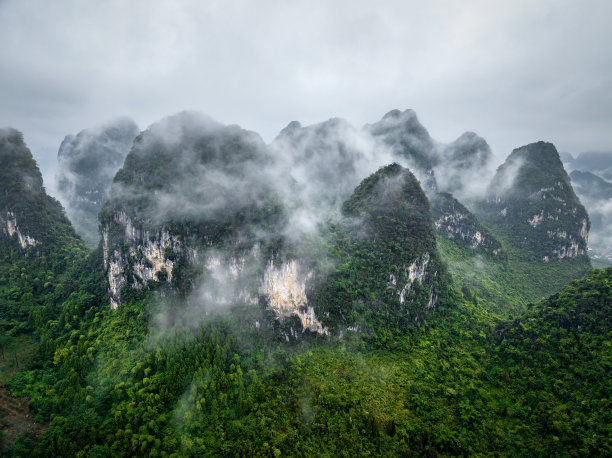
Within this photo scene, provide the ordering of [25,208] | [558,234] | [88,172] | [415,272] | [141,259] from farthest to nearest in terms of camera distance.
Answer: [88,172], [558,234], [25,208], [141,259], [415,272]

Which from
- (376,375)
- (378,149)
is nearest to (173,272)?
(376,375)

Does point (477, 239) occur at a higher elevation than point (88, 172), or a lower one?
lower

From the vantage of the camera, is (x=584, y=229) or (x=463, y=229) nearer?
(x=463, y=229)

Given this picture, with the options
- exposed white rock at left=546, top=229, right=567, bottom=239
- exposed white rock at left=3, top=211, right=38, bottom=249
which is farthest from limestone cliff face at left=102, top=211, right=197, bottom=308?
exposed white rock at left=546, top=229, right=567, bottom=239

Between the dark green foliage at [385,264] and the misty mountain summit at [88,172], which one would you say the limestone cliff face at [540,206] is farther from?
the misty mountain summit at [88,172]

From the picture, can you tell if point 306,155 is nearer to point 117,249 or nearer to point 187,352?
point 117,249

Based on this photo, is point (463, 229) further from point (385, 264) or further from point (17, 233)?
point (17, 233)

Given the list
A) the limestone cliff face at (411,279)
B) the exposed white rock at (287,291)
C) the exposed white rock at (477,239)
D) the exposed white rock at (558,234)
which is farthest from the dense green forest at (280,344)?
the exposed white rock at (558,234)

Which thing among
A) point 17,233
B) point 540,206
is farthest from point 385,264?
point 17,233
